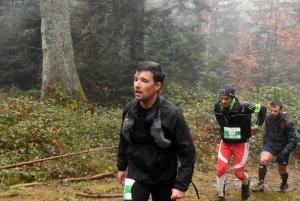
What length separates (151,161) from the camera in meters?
3.13

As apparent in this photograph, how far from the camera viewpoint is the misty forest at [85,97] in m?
6.62

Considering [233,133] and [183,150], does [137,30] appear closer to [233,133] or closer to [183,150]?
[233,133]

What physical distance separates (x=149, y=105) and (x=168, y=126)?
0.33 metres

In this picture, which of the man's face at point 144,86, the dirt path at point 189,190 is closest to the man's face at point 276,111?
the dirt path at point 189,190

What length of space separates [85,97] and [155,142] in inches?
392

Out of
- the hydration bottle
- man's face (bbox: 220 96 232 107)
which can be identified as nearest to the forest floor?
man's face (bbox: 220 96 232 107)

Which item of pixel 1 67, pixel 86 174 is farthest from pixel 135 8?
pixel 86 174

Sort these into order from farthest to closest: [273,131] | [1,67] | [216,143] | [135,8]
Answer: [1,67]
[135,8]
[216,143]
[273,131]

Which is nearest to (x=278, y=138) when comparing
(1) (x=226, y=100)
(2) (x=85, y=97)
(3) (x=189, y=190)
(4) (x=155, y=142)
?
(1) (x=226, y=100)

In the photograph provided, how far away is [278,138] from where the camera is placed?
689cm

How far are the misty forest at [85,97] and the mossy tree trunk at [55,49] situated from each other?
39 mm

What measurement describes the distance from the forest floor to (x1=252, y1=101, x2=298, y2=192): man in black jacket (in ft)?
2.03

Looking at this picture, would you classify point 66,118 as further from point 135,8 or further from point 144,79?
point 135,8

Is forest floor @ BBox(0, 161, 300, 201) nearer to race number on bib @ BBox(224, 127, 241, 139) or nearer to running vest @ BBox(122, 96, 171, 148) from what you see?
race number on bib @ BBox(224, 127, 241, 139)
